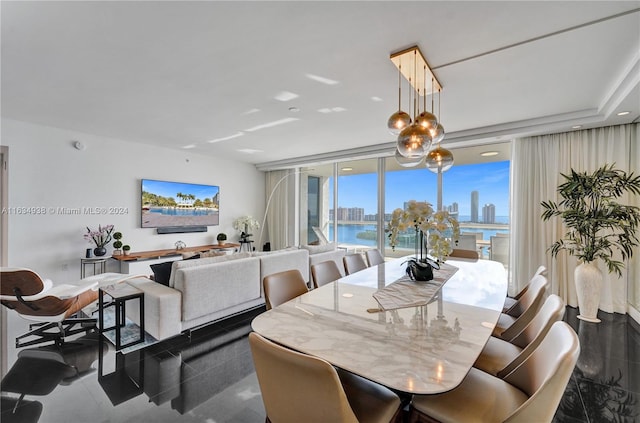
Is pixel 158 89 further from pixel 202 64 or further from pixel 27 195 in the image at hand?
pixel 27 195

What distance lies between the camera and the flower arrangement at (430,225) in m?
2.10

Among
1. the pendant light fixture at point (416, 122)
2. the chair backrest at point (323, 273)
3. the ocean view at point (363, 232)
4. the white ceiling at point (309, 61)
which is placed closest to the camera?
the white ceiling at point (309, 61)

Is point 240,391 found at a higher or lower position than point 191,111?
lower


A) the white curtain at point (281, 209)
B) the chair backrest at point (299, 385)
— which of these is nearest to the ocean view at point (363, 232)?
the white curtain at point (281, 209)

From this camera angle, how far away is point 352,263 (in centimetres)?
299

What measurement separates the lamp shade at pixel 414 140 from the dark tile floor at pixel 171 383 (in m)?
1.95

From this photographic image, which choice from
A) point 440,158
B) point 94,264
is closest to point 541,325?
point 440,158

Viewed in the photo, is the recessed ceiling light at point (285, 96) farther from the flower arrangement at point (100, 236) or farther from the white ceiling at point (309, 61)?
the flower arrangement at point (100, 236)

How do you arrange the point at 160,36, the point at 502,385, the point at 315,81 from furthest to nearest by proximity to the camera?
the point at 315,81
the point at 160,36
the point at 502,385

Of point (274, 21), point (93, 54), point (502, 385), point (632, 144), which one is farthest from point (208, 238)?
point (632, 144)

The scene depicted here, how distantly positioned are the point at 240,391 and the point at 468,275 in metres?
2.05

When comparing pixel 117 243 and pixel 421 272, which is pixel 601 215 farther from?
pixel 117 243

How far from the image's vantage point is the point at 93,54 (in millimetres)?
2191

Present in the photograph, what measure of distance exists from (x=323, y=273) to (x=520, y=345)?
1.45m
